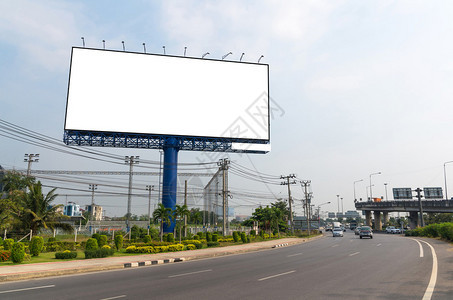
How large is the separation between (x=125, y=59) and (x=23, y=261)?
26.7m

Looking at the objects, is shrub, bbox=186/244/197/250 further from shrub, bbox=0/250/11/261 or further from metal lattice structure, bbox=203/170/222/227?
metal lattice structure, bbox=203/170/222/227

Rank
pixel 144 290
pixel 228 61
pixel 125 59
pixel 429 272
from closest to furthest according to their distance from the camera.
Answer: pixel 144 290 < pixel 429 272 < pixel 125 59 < pixel 228 61

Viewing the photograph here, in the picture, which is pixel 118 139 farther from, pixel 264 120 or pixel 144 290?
pixel 144 290

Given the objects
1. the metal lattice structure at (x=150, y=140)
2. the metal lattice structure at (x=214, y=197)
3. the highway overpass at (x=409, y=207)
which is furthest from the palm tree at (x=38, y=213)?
the highway overpass at (x=409, y=207)

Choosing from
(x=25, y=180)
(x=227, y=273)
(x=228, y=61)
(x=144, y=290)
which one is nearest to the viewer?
(x=144, y=290)

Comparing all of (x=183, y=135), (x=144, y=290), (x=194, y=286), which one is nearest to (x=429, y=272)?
(x=194, y=286)

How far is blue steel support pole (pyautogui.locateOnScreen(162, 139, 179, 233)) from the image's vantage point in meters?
41.6

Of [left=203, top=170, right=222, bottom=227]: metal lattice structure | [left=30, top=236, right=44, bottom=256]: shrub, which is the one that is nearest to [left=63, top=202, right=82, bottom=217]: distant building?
[left=203, top=170, right=222, bottom=227]: metal lattice structure

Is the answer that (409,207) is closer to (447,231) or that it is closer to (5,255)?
(447,231)

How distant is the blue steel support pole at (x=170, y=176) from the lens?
137ft

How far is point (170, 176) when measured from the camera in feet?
139

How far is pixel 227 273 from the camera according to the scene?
530 inches

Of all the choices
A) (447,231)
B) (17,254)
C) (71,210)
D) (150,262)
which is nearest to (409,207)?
(447,231)

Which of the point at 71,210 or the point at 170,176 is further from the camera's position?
the point at 71,210
